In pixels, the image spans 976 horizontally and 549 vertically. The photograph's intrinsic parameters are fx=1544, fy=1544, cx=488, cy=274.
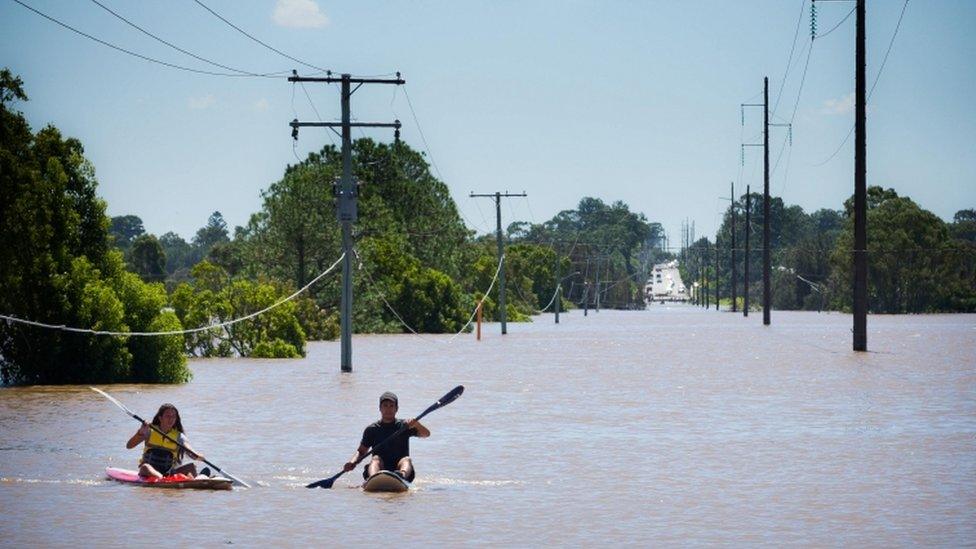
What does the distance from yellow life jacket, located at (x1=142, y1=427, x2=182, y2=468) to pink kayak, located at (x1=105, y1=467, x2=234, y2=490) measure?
22cm

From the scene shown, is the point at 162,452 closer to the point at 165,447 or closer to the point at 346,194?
the point at 165,447

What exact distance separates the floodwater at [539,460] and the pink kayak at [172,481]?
0.62 ft

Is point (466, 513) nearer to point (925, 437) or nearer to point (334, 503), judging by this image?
point (334, 503)

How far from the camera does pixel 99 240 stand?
1341 inches

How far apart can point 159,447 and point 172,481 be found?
Result: 74 centimetres

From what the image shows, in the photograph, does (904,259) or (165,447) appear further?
(904,259)

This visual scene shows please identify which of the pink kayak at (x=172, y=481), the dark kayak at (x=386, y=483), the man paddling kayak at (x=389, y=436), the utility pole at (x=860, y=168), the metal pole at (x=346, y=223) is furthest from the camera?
the utility pole at (x=860, y=168)

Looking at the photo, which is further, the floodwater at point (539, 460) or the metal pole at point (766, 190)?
the metal pole at point (766, 190)

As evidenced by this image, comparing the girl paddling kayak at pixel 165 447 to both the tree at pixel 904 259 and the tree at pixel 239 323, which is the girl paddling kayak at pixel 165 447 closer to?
the tree at pixel 239 323

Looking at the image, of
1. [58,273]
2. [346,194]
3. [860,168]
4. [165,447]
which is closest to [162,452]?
[165,447]

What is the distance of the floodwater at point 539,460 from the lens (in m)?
13.0

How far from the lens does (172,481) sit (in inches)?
621

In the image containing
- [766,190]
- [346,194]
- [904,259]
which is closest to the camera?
[346,194]

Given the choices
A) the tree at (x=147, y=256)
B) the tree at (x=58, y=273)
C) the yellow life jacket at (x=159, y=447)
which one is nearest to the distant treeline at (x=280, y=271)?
the tree at (x=58, y=273)
